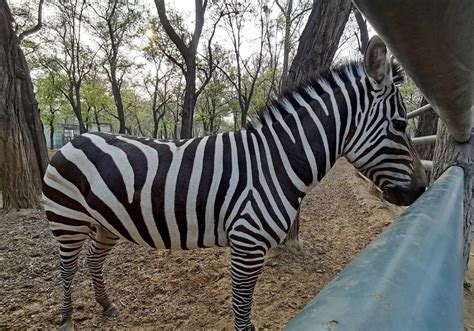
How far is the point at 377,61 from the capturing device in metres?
1.74

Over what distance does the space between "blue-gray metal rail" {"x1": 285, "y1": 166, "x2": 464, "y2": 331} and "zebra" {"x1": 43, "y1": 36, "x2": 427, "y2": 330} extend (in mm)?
1356

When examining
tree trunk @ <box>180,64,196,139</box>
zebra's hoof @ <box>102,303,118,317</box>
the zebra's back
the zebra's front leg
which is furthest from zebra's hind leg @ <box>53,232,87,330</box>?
tree trunk @ <box>180,64,196,139</box>

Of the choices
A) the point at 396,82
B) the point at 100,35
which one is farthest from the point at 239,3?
the point at 396,82

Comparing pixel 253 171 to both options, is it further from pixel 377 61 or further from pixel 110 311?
pixel 110 311

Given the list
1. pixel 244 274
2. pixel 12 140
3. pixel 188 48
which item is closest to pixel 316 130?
pixel 244 274

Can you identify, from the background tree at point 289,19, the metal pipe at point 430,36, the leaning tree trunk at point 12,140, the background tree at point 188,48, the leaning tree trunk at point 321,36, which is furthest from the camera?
Answer: the background tree at point 289,19

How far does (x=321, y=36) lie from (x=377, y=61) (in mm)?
1689

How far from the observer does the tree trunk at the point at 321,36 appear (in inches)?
124

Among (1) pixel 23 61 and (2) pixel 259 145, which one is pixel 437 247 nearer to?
(2) pixel 259 145

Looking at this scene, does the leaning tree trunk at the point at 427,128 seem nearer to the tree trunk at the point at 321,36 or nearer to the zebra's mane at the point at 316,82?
the tree trunk at the point at 321,36

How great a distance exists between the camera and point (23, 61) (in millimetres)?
6594

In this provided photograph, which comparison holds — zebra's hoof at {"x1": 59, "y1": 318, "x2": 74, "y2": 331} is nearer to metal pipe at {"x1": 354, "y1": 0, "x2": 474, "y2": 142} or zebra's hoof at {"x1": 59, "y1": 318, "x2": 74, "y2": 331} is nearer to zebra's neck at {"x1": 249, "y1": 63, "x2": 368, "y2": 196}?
zebra's neck at {"x1": 249, "y1": 63, "x2": 368, "y2": 196}

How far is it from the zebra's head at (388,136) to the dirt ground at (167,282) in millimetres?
1479

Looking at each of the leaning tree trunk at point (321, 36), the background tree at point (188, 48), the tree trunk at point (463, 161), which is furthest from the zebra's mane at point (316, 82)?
the background tree at point (188, 48)
